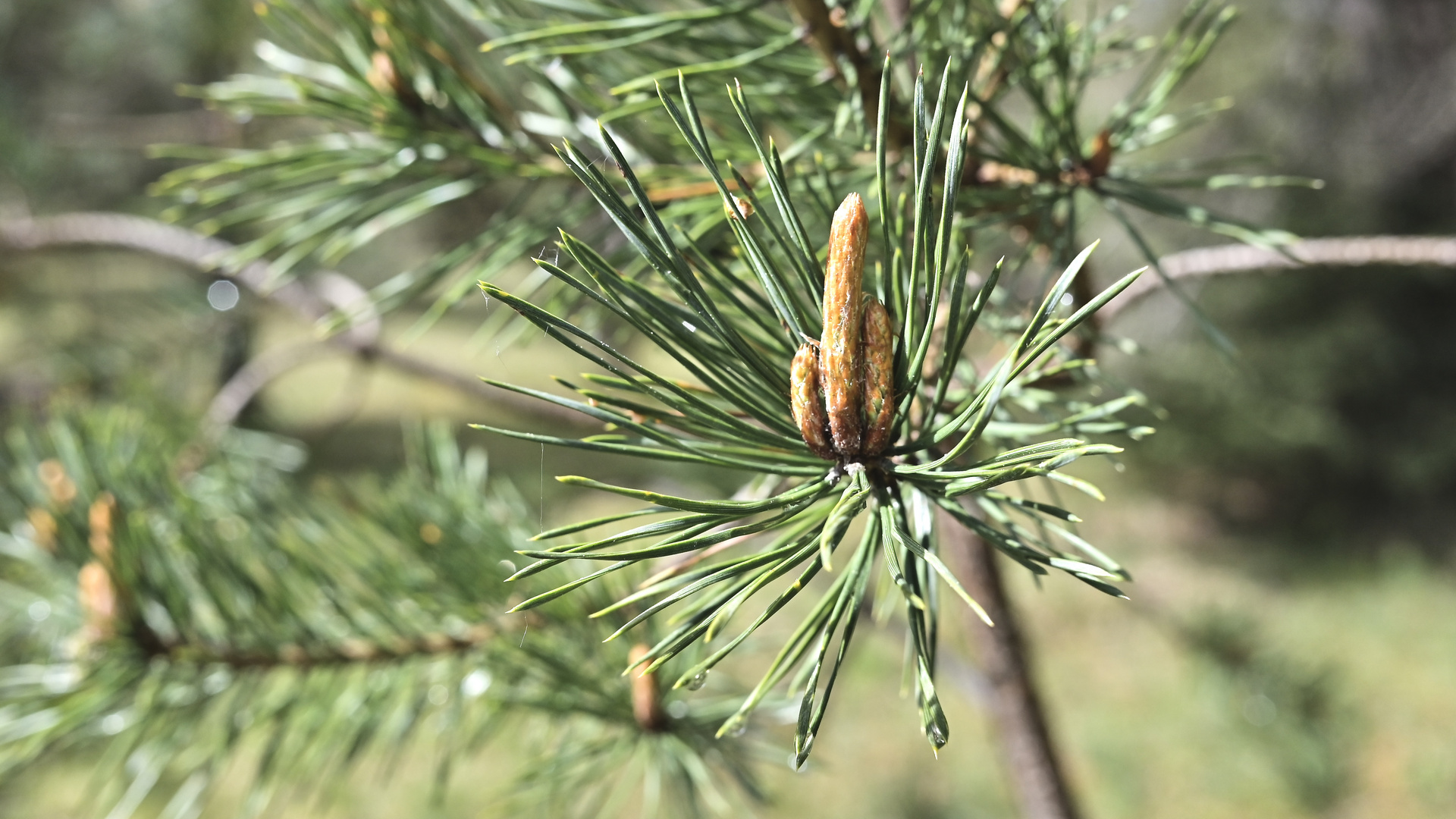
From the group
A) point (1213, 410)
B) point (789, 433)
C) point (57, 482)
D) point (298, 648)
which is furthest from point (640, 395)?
point (1213, 410)

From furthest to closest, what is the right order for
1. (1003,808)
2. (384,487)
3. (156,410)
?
(1003,808) → (156,410) → (384,487)

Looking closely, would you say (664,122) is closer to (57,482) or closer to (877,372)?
(877,372)

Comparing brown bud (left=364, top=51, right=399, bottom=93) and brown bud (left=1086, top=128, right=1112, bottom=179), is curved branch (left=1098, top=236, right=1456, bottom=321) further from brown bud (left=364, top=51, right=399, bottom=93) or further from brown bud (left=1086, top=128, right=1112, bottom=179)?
brown bud (left=364, top=51, right=399, bottom=93)

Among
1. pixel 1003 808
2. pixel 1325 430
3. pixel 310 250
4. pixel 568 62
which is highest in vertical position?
pixel 1325 430

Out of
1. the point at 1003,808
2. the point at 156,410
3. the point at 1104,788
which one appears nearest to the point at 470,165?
the point at 156,410

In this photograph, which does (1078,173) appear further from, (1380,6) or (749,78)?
(1380,6)

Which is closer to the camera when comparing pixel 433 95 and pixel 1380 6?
pixel 433 95

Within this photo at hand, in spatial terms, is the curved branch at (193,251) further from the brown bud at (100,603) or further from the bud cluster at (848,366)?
the bud cluster at (848,366)
